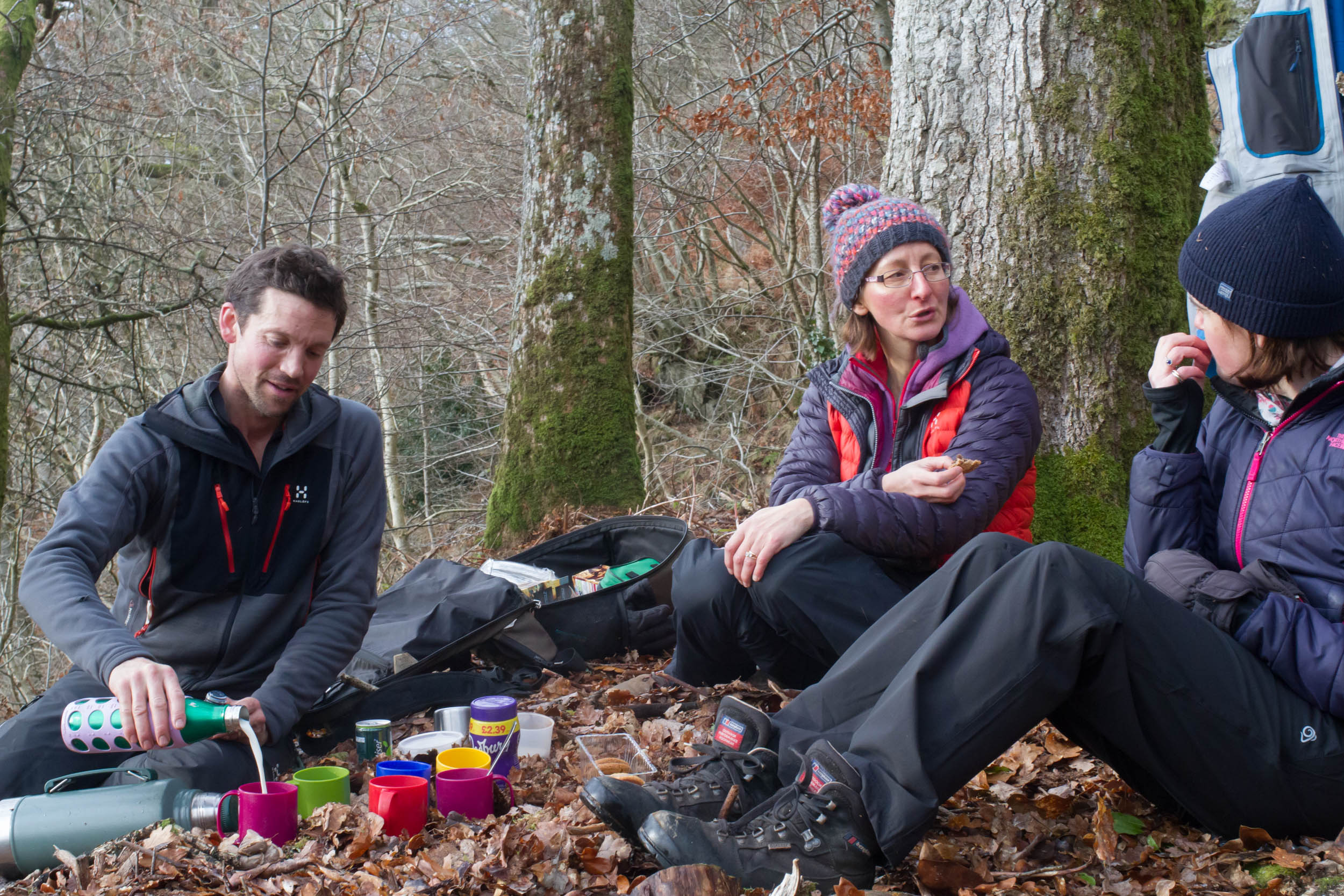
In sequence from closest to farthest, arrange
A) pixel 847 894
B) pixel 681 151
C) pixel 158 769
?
pixel 847 894 < pixel 158 769 < pixel 681 151

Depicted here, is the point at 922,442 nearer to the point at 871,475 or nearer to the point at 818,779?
the point at 871,475

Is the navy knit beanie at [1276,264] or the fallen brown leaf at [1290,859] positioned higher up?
the navy knit beanie at [1276,264]

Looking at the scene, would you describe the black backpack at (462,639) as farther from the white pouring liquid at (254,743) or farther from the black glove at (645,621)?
the white pouring liquid at (254,743)

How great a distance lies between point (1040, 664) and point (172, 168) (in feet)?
37.8

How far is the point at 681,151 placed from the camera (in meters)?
10.6

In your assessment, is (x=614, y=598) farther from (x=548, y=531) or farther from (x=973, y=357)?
(x=973, y=357)

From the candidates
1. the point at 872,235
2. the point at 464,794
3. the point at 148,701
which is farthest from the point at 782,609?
the point at 148,701

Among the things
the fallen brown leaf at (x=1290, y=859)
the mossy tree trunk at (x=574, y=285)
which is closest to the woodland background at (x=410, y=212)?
the mossy tree trunk at (x=574, y=285)

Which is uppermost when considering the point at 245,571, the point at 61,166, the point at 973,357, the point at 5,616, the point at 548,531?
the point at 61,166

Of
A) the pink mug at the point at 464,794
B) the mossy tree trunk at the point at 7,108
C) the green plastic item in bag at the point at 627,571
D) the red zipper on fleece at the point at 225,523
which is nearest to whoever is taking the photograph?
the pink mug at the point at 464,794

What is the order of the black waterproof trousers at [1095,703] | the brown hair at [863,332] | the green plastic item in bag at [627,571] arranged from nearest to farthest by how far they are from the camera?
the black waterproof trousers at [1095,703]
the brown hair at [863,332]
the green plastic item in bag at [627,571]

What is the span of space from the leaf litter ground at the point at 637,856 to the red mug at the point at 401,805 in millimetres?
33

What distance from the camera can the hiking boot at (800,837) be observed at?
6.63 ft

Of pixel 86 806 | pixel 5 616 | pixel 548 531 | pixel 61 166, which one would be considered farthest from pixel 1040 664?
pixel 5 616
